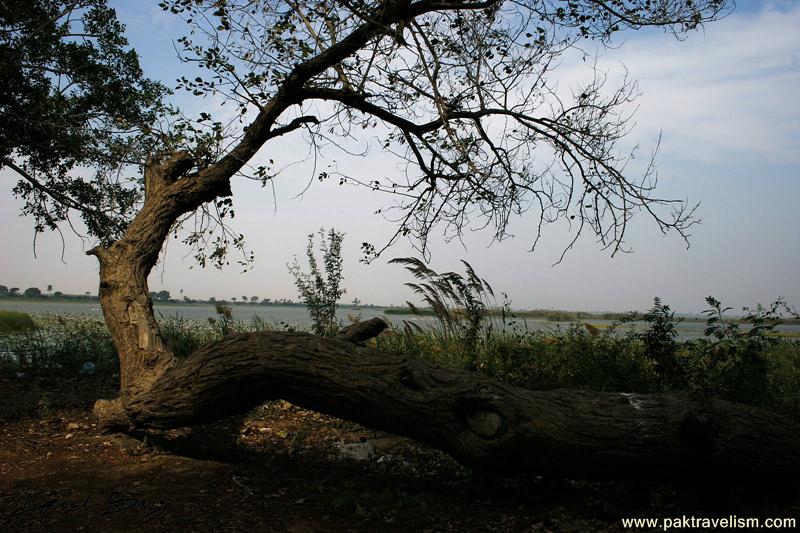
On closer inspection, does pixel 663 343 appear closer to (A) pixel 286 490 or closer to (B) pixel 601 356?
(B) pixel 601 356

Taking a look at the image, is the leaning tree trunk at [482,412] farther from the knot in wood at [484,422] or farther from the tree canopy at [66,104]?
the tree canopy at [66,104]

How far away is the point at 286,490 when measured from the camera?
402cm

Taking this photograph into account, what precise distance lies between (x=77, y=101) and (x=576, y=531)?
7905 millimetres

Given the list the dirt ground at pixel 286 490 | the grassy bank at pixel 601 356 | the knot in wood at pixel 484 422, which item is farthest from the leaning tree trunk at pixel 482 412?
the grassy bank at pixel 601 356

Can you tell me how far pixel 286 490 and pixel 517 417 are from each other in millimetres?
1640

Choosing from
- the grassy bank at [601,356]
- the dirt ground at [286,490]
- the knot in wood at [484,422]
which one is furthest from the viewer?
the grassy bank at [601,356]

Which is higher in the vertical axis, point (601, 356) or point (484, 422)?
point (601, 356)

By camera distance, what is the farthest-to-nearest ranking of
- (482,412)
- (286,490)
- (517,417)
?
(286,490)
(482,412)
(517,417)

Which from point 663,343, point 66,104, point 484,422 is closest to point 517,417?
point 484,422

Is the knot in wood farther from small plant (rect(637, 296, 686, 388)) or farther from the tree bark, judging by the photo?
small plant (rect(637, 296, 686, 388))

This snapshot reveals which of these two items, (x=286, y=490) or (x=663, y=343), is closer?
(x=286, y=490)

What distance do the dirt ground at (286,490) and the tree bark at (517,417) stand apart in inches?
9.5

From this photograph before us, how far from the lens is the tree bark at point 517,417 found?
3713 mm

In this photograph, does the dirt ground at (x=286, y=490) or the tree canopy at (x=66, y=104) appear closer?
the dirt ground at (x=286, y=490)
